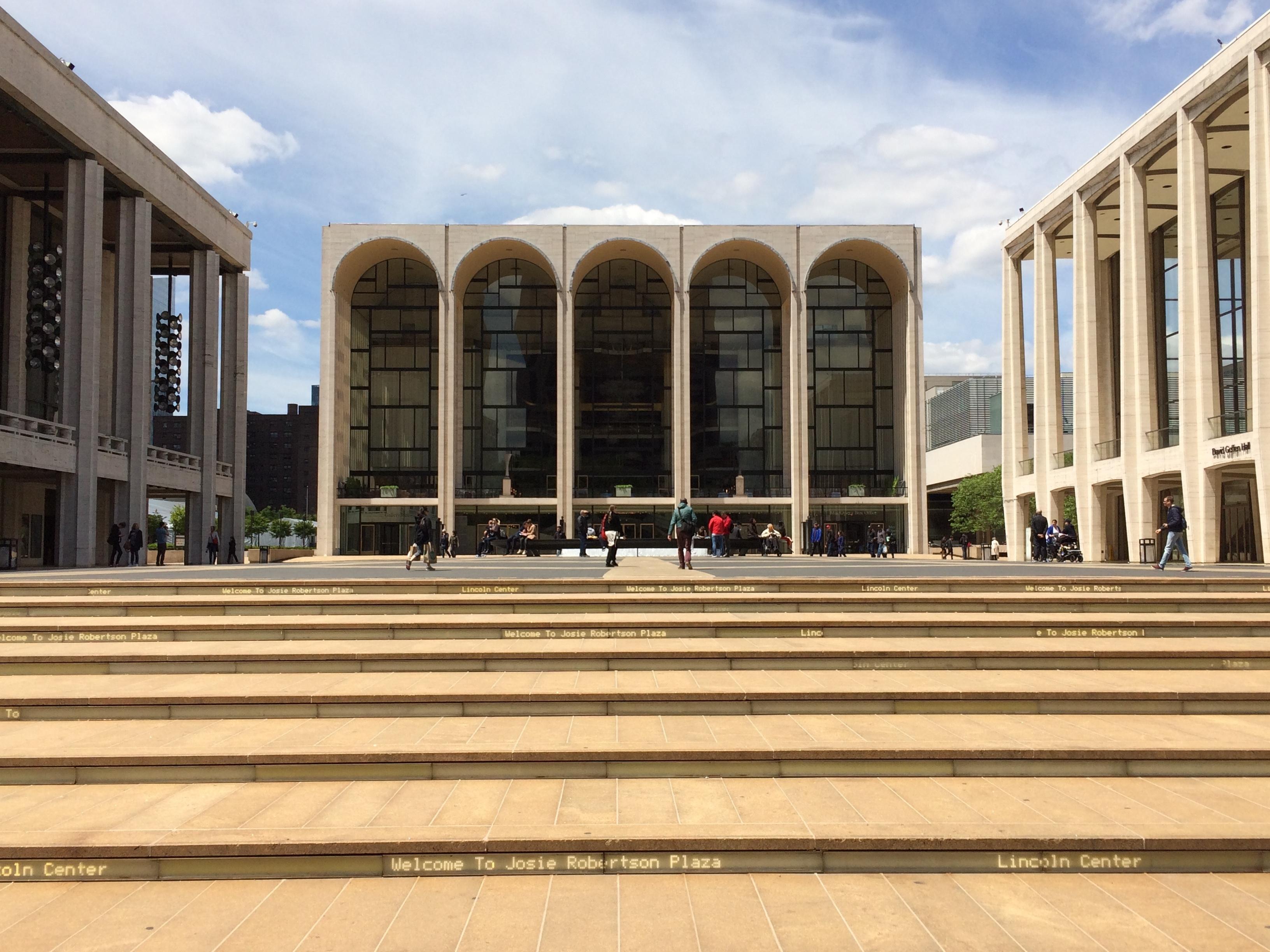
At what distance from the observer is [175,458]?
130 ft

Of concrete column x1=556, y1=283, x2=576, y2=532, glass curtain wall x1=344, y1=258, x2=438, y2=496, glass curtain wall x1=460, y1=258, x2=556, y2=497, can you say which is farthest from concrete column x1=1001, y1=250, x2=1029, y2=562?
glass curtain wall x1=344, y1=258, x2=438, y2=496

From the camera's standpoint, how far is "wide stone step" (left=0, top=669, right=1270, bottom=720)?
22.2ft

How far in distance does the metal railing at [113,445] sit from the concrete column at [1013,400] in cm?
3935

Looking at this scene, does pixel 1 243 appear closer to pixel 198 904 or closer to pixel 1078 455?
pixel 198 904

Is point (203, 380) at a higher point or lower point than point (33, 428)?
higher

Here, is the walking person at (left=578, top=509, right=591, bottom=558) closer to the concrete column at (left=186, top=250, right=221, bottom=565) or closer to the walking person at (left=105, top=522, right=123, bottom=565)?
the walking person at (left=105, top=522, right=123, bottom=565)

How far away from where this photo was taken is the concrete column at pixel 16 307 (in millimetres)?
34031

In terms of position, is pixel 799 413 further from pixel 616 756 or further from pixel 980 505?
pixel 616 756

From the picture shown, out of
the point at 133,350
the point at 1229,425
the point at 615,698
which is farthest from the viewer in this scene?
the point at 133,350

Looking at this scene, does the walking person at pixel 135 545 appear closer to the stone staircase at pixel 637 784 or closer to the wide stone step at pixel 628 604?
the wide stone step at pixel 628 604

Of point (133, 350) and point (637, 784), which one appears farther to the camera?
point (133, 350)

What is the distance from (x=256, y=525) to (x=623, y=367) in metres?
62.1

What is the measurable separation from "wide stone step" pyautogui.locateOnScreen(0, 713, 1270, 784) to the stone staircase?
21 mm

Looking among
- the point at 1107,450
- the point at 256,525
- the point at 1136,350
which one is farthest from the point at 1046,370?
the point at 256,525
